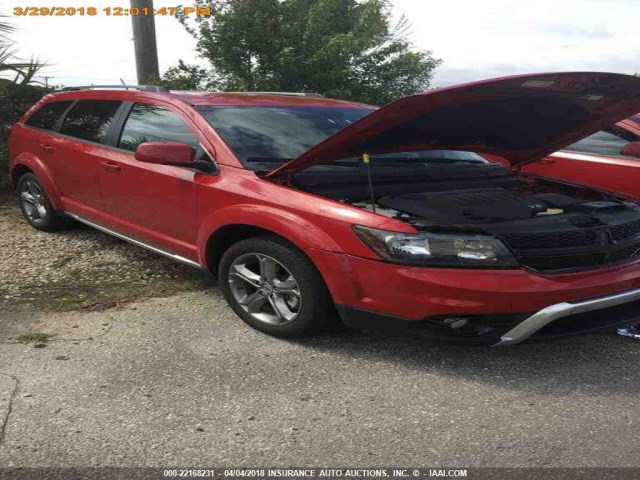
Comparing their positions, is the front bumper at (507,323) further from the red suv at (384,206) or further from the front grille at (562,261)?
the front grille at (562,261)

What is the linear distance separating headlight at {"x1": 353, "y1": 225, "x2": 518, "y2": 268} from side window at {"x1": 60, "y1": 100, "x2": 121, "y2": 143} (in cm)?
291

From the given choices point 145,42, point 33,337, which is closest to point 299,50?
point 145,42

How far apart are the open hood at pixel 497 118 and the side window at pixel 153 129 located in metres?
0.90

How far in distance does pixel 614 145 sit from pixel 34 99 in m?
7.66

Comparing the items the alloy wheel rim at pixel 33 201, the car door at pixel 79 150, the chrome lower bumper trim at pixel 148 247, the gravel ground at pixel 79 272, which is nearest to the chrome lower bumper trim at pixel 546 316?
the chrome lower bumper trim at pixel 148 247

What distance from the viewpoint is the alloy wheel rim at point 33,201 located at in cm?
563

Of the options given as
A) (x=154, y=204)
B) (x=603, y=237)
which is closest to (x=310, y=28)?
(x=154, y=204)

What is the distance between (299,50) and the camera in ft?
29.7

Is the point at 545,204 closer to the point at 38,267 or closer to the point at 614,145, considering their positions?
the point at 614,145

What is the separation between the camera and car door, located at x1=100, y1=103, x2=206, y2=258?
3.93m

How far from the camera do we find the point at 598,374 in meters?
3.15

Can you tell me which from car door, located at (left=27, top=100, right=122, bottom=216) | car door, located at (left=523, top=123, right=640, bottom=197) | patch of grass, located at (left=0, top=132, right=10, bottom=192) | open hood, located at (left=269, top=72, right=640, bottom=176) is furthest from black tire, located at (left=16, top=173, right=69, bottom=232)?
car door, located at (left=523, top=123, right=640, bottom=197)

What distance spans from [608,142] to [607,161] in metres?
0.22

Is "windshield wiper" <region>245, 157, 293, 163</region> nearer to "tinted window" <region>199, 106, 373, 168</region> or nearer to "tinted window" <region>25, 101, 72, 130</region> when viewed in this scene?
"tinted window" <region>199, 106, 373, 168</region>
